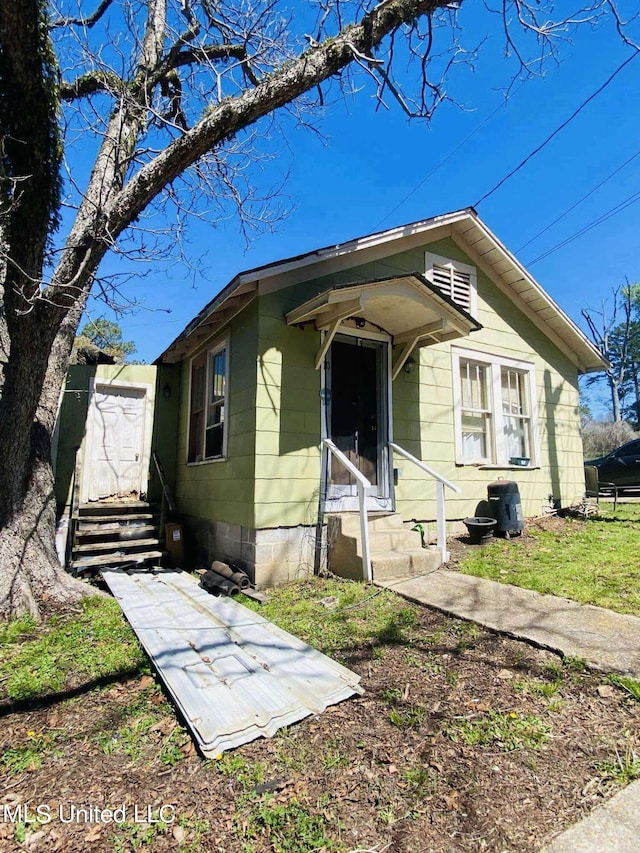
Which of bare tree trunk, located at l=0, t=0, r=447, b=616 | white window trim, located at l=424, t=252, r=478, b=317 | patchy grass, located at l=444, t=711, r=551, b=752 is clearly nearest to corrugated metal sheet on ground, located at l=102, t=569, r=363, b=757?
patchy grass, located at l=444, t=711, r=551, b=752

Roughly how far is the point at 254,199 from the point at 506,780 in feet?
20.1

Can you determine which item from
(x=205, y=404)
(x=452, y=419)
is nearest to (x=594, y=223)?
(x=452, y=419)

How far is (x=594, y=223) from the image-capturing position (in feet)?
50.7

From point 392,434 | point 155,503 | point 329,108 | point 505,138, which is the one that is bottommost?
point 155,503

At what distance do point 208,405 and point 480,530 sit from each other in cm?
463

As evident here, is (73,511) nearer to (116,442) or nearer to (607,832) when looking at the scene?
(116,442)

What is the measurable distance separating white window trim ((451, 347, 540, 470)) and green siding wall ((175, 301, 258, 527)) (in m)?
3.60

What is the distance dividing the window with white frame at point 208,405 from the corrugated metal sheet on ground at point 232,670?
2.74 m

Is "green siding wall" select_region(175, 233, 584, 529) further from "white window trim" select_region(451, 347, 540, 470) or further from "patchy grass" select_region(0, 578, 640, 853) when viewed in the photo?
"patchy grass" select_region(0, 578, 640, 853)

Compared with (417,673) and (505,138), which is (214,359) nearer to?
(417,673)

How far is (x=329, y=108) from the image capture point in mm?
5246

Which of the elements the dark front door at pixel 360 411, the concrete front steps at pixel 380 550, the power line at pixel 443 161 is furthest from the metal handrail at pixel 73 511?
the power line at pixel 443 161

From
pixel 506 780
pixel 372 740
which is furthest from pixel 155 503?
pixel 506 780

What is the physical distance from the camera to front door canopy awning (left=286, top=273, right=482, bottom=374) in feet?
17.5
